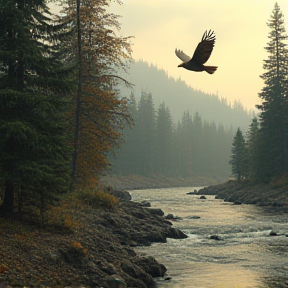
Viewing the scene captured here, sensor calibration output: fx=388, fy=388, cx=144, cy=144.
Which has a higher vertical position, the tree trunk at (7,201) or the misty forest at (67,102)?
the misty forest at (67,102)

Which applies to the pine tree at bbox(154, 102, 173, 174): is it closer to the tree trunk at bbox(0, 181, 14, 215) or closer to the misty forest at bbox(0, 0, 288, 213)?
the misty forest at bbox(0, 0, 288, 213)

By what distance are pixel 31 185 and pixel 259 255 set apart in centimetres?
1114

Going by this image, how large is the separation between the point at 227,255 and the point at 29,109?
11.3 metres

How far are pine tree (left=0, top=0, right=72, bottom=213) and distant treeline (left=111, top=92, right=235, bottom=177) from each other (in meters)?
72.6

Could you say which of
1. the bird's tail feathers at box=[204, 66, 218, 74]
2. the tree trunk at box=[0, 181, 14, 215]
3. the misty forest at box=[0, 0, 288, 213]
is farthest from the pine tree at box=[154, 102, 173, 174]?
the bird's tail feathers at box=[204, 66, 218, 74]

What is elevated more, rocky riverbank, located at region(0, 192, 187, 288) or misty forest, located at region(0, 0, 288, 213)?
misty forest, located at region(0, 0, 288, 213)

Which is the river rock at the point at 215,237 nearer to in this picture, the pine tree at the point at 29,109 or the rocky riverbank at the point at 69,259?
the rocky riverbank at the point at 69,259

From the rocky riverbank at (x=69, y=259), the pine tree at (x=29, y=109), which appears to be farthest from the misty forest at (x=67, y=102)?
the rocky riverbank at (x=69, y=259)

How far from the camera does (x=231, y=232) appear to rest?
82.3ft

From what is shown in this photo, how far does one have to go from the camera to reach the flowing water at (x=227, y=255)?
1409cm

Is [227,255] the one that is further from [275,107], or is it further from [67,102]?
[275,107]

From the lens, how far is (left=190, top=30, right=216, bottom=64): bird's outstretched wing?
7.14 meters

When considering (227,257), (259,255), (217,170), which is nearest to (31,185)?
(227,257)

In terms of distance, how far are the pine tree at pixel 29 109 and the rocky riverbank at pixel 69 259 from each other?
Answer: 1.56 m
